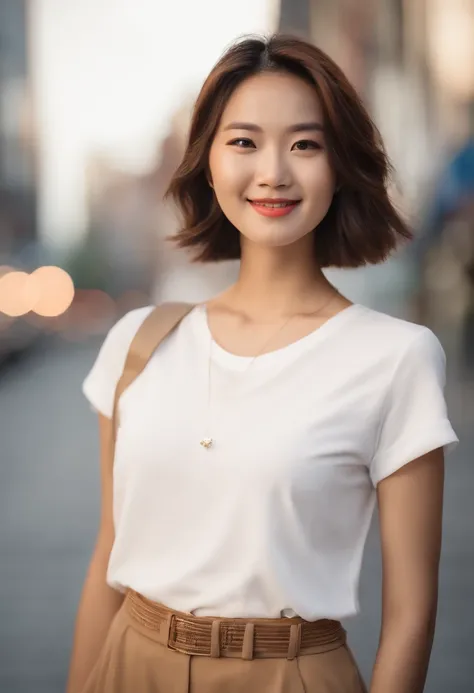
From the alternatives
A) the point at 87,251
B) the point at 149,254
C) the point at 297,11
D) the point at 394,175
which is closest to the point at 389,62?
the point at 297,11

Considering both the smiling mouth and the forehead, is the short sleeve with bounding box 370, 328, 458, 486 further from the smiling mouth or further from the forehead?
the forehead

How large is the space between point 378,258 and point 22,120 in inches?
2069

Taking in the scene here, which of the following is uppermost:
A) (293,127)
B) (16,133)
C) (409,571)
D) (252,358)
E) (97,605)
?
(293,127)

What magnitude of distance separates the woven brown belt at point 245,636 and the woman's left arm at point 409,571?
0.11 metres

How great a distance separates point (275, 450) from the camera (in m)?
1.99

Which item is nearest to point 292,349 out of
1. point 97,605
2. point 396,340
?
point 396,340

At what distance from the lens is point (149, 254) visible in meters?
65.9

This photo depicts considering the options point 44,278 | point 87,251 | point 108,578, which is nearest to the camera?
point 108,578

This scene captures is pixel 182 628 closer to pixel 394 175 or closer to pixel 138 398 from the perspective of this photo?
pixel 138 398

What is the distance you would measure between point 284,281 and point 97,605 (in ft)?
2.23

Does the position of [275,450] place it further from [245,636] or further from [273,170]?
[273,170]

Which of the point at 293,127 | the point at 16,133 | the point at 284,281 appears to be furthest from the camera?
the point at 16,133

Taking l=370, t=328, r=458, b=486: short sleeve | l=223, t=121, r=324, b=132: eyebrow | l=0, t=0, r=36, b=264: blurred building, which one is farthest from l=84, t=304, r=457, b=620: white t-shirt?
l=0, t=0, r=36, b=264: blurred building

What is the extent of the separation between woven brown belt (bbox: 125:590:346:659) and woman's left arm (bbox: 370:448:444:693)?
11 centimetres
